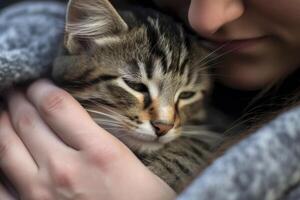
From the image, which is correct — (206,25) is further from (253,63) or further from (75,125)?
(75,125)

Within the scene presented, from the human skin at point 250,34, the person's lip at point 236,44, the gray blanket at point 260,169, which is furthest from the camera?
the person's lip at point 236,44

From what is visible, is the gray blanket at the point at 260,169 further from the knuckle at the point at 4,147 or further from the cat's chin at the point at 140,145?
the knuckle at the point at 4,147

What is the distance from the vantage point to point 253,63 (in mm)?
1120

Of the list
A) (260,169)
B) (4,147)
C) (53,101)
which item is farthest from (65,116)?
(260,169)

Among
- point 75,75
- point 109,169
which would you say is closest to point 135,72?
point 75,75

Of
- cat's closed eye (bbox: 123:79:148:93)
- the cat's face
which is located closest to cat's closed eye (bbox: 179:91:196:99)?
the cat's face

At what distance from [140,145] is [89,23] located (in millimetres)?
282

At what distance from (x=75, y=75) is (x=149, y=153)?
0.23m

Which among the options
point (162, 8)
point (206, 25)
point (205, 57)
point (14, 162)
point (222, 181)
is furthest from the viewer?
point (162, 8)

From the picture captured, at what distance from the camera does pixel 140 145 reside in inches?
44.1

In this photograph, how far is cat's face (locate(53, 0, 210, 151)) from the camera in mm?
1094

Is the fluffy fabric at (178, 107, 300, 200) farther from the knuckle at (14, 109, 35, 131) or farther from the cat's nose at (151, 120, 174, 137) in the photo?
the knuckle at (14, 109, 35, 131)

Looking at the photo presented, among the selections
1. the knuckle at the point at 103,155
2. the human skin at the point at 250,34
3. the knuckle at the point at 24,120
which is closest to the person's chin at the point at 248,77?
the human skin at the point at 250,34

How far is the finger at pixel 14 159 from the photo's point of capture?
1065mm
